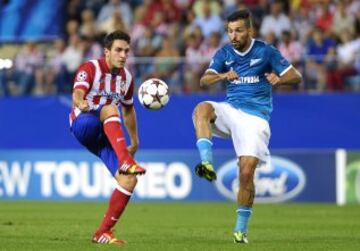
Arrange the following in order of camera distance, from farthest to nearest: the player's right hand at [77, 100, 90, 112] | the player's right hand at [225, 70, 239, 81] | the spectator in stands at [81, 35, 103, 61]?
1. the spectator in stands at [81, 35, 103, 61]
2. the player's right hand at [225, 70, 239, 81]
3. the player's right hand at [77, 100, 90, 112]

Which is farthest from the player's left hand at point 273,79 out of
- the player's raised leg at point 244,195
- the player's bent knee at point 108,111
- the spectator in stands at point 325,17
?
the spectator in stands at point 325,17

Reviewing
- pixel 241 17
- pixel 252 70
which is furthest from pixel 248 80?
pixel 241 17

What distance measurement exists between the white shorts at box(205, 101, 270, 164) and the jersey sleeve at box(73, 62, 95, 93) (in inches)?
51.5

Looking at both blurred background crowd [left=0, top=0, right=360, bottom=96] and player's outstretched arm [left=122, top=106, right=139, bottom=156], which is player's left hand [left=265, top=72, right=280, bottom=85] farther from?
blurred background crowd [left=0, top=0, right=360, bottom=96]

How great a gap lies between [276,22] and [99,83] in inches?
463

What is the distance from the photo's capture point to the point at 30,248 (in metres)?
11.2

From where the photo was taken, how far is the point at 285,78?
12000mm

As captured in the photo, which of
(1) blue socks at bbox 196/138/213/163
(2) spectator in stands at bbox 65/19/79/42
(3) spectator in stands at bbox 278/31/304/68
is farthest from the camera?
(2) spectator in stands at bbox 65/19/79/42

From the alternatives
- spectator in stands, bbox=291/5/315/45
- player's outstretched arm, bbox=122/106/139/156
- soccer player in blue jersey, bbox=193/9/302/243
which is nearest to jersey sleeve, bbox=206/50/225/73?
soccer player in blue jersey, bbox=193/9/302/243

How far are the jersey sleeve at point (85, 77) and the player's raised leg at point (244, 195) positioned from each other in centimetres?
177

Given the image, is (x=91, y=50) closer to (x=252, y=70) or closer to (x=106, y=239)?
(x=252, y=70)

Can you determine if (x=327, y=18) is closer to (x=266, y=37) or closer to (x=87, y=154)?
(x=266, y=37)

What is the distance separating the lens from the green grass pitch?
11695mm

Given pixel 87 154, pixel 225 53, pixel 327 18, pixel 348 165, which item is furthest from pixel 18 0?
pixel 225 53
